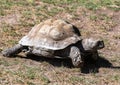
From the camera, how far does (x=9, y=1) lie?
13.7 m

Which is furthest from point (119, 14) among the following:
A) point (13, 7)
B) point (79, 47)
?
point (79, 47)

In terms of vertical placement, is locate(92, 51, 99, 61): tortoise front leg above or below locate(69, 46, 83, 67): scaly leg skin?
below

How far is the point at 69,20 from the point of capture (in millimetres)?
12711

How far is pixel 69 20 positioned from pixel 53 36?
3.67 meters

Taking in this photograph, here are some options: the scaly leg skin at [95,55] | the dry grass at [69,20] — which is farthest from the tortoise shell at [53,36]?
the scaly leg skin at [95,55]

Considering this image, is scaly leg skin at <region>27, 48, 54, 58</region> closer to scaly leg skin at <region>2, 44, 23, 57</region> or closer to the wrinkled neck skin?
scaly leg skin at <region>2, 44, 23, 57</region>

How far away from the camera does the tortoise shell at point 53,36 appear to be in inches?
356

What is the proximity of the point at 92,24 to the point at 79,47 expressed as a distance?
11.0ft

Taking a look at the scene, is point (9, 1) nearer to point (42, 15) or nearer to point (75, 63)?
point (42, 15)

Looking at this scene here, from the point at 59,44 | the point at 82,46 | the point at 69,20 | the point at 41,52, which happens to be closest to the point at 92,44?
the point at 82,46

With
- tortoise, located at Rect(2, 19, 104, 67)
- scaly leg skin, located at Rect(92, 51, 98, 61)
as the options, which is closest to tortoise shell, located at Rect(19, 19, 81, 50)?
tortoise, located at Rect(2, 19, 104, 67)

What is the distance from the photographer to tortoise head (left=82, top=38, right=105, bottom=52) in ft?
29.7

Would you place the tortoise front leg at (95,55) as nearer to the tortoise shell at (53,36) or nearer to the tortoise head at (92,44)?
the tortoise head at (92,44)

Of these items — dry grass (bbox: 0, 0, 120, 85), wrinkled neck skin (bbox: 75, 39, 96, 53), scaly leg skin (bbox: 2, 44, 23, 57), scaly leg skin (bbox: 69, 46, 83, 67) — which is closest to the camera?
dry grass (bbox: 0, 0, 120, 85)
